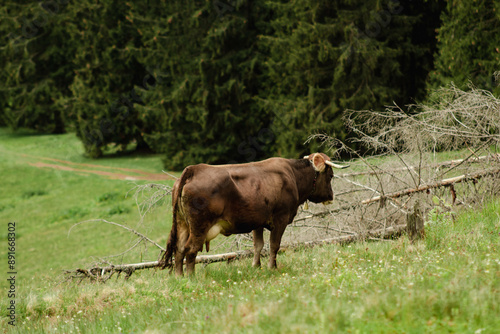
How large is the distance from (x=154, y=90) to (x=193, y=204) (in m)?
22.1

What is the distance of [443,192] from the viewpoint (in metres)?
10.1

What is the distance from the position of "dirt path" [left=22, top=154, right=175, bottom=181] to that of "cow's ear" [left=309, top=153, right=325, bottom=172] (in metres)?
16.9

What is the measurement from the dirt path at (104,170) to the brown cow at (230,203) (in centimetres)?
1726

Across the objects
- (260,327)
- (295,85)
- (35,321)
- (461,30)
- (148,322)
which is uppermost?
(461,30)

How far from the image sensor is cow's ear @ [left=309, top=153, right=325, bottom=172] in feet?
29.1

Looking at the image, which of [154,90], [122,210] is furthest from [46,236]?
[154,90]

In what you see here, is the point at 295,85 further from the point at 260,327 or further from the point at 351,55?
the point at 260,327

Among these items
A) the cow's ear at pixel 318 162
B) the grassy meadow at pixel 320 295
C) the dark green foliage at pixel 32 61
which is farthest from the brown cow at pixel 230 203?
the dark green foliage at pixel 32 61

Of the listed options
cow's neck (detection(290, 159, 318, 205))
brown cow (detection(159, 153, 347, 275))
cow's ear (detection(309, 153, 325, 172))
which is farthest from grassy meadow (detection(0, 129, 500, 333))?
cow's ear (detection(309, 153, 325, 172))

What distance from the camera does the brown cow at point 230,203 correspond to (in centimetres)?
741

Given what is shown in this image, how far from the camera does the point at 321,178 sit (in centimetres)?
902

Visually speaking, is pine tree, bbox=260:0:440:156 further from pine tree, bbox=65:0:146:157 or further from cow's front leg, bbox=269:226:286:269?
cow's front leg, bbox=269:226:286:269

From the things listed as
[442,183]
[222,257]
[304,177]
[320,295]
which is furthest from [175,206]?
[442,183]

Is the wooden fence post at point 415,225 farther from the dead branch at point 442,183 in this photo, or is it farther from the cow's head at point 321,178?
the dead branch at point 442,183
